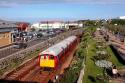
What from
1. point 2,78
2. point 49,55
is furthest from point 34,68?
point 2,78

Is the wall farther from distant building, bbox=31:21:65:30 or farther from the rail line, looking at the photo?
distant building, bbox=31:21:65:30

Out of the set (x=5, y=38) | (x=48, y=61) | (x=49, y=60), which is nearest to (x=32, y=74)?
(x=48, y=61)

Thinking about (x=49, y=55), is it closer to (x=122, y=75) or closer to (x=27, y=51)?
(x=122, y=75)

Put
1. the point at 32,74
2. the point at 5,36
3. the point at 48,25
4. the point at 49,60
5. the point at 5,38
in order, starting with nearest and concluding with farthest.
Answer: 1. the point at 49,60
2. the point at 32,74
3. the point at 5,36
4. the point at 5,38
5. the point at 48,25

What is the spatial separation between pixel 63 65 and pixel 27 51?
9372 millimetres

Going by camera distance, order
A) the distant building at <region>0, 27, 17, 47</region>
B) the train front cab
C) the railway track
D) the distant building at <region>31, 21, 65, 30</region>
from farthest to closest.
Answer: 1. the distant building at <region>31, 21, 65, 30</region>
2. the distant building at <region>0, 27, 17, 47</region>
3. the train front cab
4. the railway track

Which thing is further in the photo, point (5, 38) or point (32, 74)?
point (5, 38)

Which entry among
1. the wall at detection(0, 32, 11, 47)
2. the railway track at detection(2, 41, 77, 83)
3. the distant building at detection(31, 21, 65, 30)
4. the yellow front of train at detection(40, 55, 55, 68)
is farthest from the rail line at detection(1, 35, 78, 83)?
the distant building at detection(31, 21, 65, 30)

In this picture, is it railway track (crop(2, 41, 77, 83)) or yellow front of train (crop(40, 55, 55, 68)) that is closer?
railway track (crop(2, 41, 77, 83))

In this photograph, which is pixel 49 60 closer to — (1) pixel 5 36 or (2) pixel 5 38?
(1) pixel 5 36

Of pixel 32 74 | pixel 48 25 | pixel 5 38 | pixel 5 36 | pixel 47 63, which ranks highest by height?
pixel 5 36

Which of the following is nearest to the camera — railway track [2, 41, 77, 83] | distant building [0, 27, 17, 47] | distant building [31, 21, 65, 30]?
railway track [2, 41, 77, 83]

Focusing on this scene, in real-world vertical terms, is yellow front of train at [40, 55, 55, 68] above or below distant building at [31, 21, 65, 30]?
above

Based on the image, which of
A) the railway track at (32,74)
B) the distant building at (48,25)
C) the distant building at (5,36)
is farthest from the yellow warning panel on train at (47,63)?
the distant building at (48,25)
